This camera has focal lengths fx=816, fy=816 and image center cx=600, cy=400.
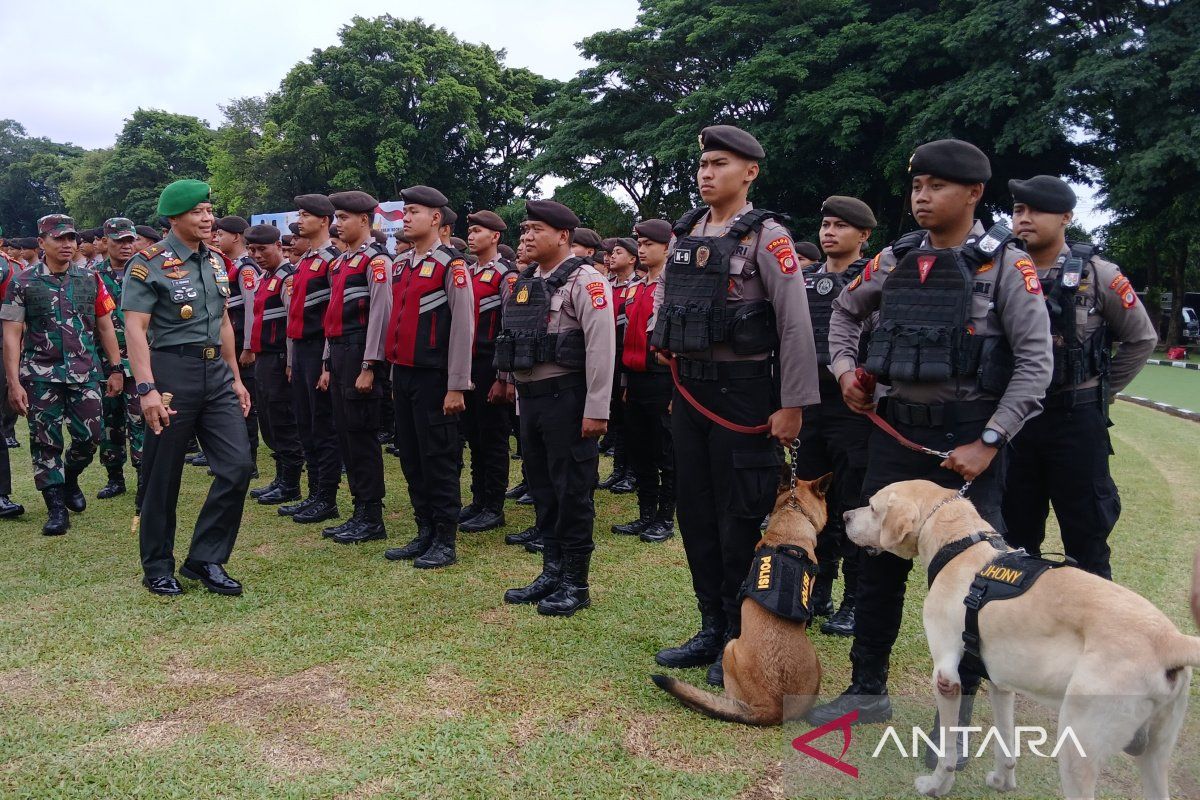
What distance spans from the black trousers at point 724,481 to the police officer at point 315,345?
3612 millimetres

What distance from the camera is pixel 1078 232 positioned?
3269 centimetres

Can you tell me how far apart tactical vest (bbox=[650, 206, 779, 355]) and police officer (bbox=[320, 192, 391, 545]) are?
9.39 ft

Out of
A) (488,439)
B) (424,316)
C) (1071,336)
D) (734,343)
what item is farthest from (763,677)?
(488,439)

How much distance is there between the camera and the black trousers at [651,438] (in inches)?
256

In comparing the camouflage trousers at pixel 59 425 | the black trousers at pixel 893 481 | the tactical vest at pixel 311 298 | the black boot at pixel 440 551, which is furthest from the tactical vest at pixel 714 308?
the camouflage trousers at pixel 59 425

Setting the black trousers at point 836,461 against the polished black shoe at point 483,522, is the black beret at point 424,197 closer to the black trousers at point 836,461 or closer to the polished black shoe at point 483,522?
the polished black shoe at point 483,522

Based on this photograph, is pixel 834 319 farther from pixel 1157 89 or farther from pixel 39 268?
pixel 1157 89

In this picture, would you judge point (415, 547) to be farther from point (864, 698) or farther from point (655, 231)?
point (864, 698)

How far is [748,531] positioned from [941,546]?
3.41 ft

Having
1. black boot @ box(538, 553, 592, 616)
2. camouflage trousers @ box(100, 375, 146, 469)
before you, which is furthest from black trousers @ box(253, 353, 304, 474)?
black boot @ box(538, 553, 592, 616)

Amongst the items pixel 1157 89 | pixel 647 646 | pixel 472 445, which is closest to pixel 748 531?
pixel 647 646

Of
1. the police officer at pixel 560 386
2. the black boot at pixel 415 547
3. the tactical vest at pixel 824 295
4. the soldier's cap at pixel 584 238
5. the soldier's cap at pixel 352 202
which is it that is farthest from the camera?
the soldier's cap at pixel 584 238

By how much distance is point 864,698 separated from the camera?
3334mm

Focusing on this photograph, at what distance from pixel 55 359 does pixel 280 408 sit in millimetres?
1754
